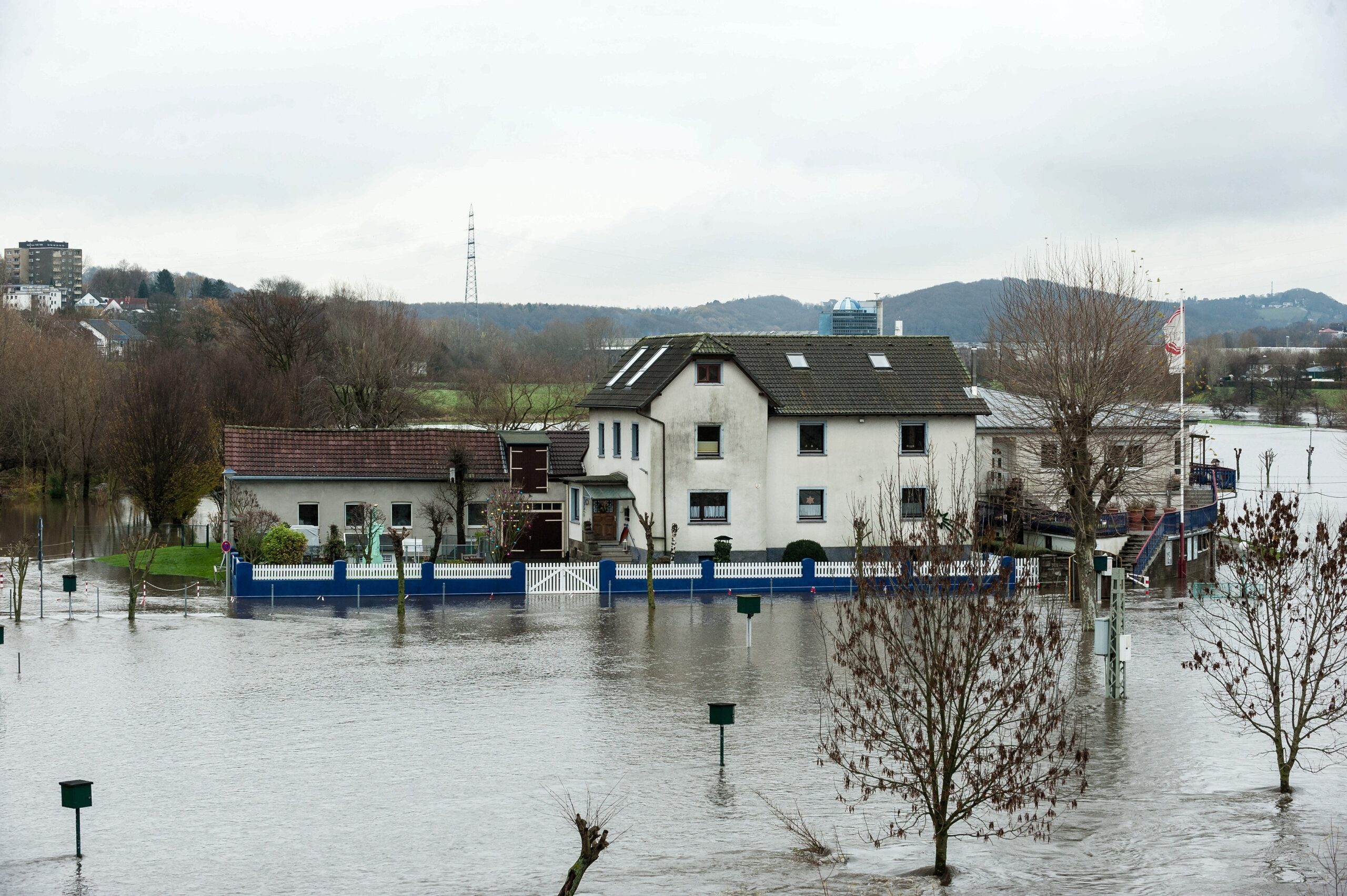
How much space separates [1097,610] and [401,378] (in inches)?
1991

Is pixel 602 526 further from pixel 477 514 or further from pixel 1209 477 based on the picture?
pixel 1209 477

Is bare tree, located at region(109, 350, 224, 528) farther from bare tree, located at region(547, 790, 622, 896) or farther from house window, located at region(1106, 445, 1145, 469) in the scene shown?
bare tree, located at region(547, 790, 622, 896)

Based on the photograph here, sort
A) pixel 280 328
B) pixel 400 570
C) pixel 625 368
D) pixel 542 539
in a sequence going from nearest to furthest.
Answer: pixel 400 570 < pixel 542 539 < pixel 625 368 < pixel 280 328

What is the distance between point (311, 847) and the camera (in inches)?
668

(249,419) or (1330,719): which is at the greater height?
(249,419)

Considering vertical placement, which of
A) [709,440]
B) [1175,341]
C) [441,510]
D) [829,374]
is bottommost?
[441,510]

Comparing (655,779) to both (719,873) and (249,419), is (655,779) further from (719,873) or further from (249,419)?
(249,419)

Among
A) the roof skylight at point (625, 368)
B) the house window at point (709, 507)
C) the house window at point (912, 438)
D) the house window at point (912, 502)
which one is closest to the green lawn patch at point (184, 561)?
the roof skylight at point (625, 368)

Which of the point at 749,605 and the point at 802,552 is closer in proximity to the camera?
the point at 749,605

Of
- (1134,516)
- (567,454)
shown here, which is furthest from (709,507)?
(1134,516)

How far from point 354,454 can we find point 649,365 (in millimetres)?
11120

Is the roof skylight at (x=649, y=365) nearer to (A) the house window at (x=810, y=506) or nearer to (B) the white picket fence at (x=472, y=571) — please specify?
(A) the house window at (x=810, y=506)

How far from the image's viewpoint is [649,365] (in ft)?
159

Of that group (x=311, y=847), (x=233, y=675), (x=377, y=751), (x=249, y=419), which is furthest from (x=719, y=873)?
(x=249, y=419)
